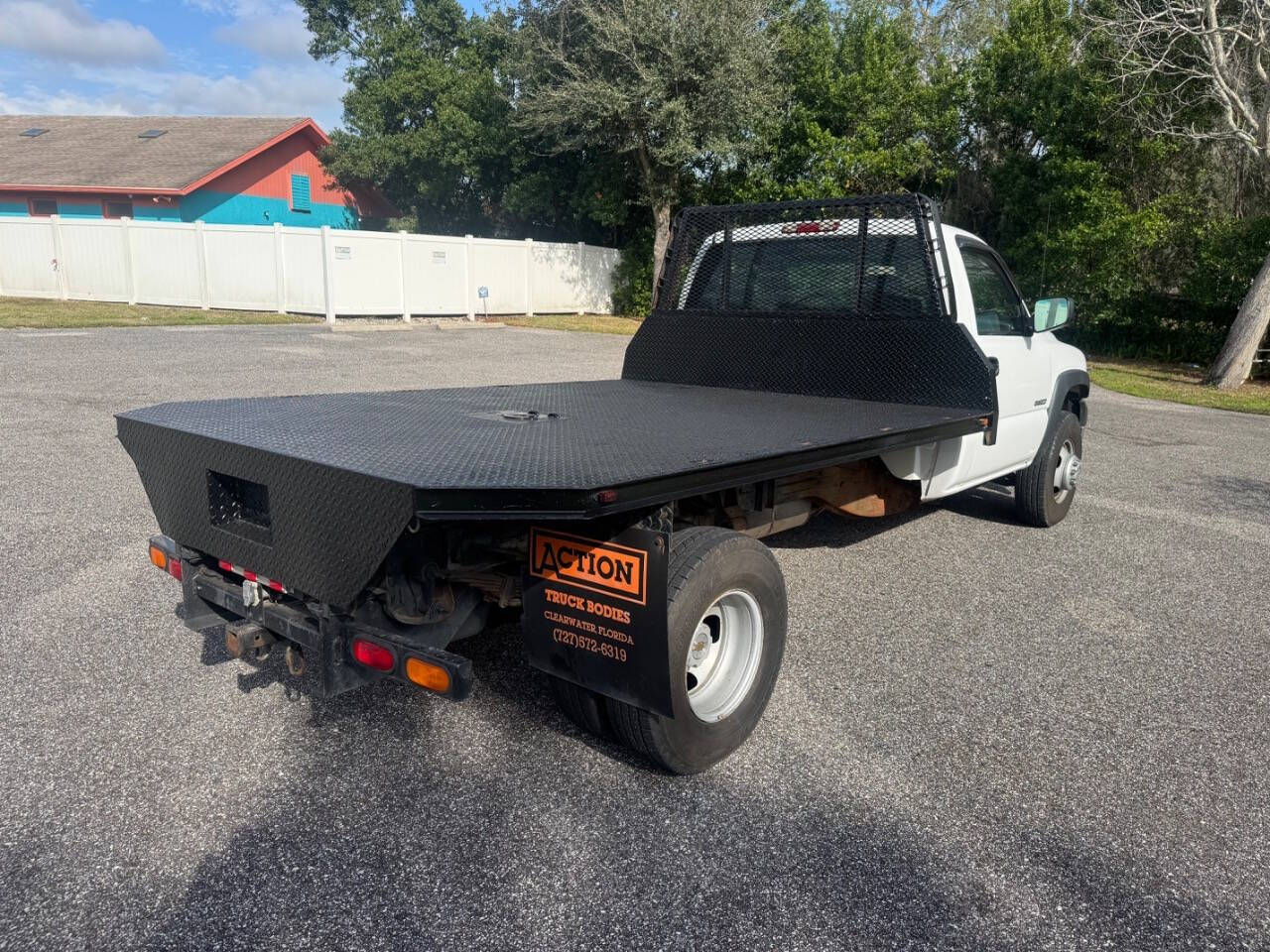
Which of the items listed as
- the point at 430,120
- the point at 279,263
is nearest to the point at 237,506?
the point at 279,263

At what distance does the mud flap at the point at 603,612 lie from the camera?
2.61m

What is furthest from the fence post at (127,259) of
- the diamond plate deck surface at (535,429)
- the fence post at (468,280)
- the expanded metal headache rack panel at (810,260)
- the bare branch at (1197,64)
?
the bare branch at (1197,64)

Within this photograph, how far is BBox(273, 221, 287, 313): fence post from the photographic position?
2053 centimetres

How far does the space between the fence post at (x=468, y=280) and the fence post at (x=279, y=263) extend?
15.1ft

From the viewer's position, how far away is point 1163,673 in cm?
404

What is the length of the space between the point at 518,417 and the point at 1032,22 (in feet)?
78.5

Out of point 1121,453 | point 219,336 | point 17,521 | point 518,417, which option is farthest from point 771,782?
point 219,336

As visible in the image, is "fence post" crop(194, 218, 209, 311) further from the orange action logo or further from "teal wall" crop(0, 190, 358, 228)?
the orange action logo

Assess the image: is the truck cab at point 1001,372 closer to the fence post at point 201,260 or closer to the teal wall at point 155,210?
the fence post at point 201,260

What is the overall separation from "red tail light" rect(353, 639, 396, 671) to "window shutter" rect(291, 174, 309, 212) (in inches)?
1372

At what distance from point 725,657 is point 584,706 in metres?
0.55

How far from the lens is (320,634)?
9.02 feet

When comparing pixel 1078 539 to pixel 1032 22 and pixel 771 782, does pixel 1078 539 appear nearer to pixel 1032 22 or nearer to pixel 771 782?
pixel 771 782

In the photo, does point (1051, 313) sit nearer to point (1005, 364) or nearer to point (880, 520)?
point (1005, 364)
